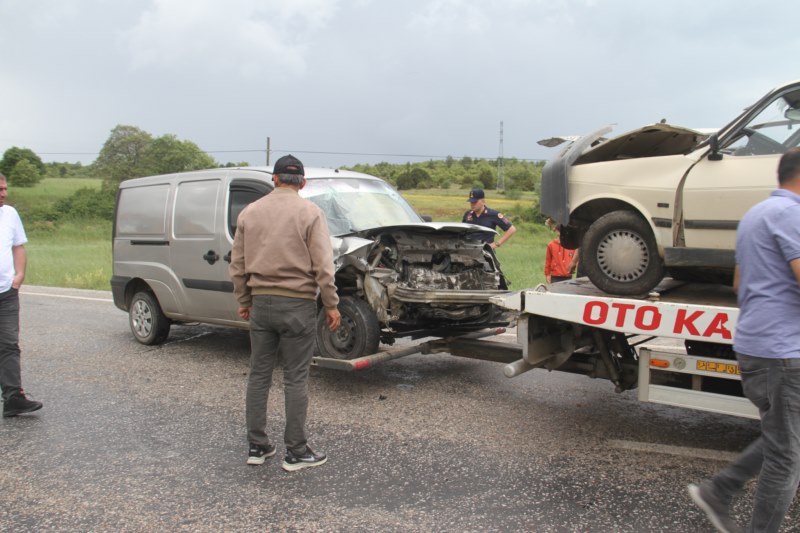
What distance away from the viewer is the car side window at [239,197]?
6.54 meters

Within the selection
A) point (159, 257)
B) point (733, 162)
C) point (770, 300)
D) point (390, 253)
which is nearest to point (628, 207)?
point (733, 162)

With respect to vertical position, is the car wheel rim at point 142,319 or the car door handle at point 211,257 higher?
the car door handle at point 211,257

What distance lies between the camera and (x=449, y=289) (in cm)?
593

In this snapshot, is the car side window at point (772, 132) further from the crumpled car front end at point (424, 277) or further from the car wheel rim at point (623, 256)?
the crumpled car front end at point (424, 277)

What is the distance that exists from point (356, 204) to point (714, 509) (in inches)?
172

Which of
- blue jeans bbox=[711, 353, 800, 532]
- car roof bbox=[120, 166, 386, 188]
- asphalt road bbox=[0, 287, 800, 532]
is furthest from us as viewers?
car roof bbox=[120, 166, 386, 188]

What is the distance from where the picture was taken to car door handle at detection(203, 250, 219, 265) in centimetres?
663

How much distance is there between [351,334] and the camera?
570 cm

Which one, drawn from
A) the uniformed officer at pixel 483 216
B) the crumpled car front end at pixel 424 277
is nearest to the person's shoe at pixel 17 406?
the crumpled car front end at pixel 424 277

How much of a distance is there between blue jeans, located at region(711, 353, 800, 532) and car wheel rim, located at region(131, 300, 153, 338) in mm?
6522

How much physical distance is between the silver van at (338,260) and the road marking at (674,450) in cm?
160

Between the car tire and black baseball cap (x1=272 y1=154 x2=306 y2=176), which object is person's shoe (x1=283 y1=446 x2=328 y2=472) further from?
the car tire

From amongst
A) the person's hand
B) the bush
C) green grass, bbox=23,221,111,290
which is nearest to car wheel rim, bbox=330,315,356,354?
the person's hand

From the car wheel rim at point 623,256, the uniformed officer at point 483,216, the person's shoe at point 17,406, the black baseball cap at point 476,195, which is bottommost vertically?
the person's shoe at point 17,406
